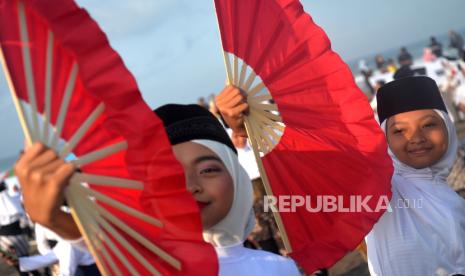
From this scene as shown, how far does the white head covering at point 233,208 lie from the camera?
5.97 ft

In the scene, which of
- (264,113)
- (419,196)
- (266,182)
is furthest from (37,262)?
(419,196)

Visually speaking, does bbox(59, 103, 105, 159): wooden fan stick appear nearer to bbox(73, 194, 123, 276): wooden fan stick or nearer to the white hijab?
bbox(73, 194, 123, 276): wooden fan stick

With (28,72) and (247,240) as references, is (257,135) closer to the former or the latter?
(28,72)

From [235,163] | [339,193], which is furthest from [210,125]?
[339,193]

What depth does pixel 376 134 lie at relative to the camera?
2141 millimetres

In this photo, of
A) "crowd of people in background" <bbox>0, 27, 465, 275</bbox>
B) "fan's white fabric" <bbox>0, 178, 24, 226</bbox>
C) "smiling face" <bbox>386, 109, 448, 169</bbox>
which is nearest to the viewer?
"smiling face" <bbox>386, 109, 448, 169</bbox>

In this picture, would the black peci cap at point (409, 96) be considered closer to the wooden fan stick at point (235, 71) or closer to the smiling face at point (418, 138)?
the smiling face at point (418, 138)

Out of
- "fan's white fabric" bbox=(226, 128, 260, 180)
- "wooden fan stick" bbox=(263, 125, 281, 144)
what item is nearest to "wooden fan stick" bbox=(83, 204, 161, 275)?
"wooden fan stick" bbox=(263, 125, 281, 144)

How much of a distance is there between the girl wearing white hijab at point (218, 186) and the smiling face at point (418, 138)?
2.85 ft

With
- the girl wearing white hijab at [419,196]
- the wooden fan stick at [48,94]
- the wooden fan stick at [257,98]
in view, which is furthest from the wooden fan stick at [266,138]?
the wooden fan stick at [48,94]

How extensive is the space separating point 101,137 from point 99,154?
2.6 inches

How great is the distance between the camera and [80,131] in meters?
1.19

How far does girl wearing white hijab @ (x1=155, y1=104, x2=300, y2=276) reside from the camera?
174 cm

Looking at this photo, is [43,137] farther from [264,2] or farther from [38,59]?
[264,2]
